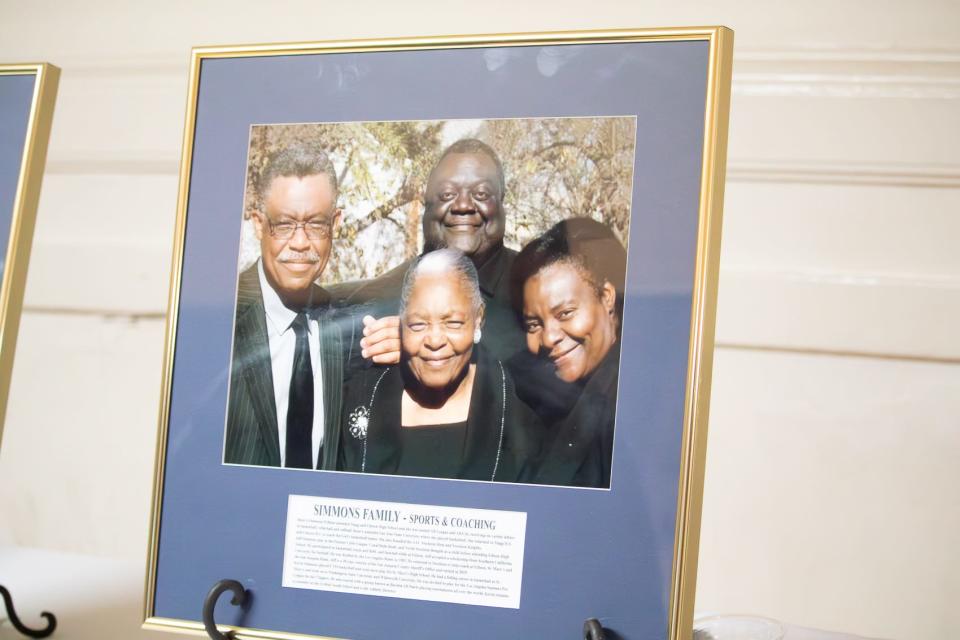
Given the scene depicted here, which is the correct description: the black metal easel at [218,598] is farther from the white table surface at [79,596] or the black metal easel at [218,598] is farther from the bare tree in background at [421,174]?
the bare tree in background at [421,174]

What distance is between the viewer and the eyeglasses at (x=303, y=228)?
1131 mm

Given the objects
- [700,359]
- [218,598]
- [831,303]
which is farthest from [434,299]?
[831,303]

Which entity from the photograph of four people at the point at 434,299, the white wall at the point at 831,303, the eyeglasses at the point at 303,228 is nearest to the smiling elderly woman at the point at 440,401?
the photograph of four people at the point at 434,299

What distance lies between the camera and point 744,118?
194cm

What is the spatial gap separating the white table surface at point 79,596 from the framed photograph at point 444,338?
0.20 meters

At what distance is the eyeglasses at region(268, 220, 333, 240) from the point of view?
1131mm

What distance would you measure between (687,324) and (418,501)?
0.39 metres

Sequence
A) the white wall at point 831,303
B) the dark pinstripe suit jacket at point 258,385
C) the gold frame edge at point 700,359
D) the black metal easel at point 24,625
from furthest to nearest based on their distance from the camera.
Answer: the white wall at point 831,303 < the black metal easel at point 24,625 < the dark pinstripe suit jacket at point 258,385 < the gold frame edge at point 700,359

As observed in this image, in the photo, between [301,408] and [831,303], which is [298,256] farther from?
[831,303]

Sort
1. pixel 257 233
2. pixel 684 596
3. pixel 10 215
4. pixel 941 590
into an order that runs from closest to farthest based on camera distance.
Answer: pixel 684 596, pixel 257 233, pixel 10 215, pixel 941 590

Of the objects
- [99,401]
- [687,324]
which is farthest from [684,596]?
[99,401]

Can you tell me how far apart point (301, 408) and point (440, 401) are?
0.18 m

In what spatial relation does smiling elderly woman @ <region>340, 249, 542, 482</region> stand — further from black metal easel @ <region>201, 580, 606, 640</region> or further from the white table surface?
the white table surface

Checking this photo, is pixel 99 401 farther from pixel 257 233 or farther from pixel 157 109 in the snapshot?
pixel 257 233
